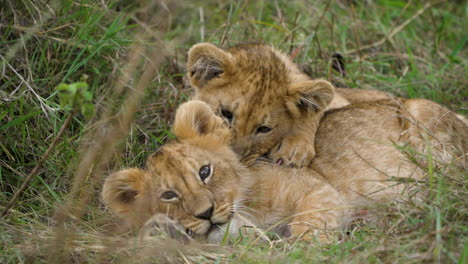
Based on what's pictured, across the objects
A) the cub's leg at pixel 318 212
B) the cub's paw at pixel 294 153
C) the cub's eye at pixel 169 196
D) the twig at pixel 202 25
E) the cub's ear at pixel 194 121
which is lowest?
the cub's leg at pixel 318 212

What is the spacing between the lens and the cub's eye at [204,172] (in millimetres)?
4087

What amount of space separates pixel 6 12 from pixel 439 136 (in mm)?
3748

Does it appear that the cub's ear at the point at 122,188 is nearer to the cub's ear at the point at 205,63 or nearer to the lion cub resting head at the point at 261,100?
the lion cub resting head at the point at 261,100

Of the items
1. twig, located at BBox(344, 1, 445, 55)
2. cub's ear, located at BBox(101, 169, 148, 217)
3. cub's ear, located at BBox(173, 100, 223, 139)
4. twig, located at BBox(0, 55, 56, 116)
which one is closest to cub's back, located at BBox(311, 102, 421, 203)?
cub's ear, located at BBox(173, 100, 223, 139)

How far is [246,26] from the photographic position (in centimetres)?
688

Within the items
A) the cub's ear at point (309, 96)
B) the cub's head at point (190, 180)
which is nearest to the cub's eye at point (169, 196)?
the cub's head at point (190, 180)

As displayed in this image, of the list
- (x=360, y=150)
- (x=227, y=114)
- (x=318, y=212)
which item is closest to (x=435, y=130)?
(x=360, y=150)

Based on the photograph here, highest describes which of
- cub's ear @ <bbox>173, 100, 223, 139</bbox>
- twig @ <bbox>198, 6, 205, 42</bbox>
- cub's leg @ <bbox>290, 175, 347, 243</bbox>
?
cub's ear @ <bbox>173, 100, 223, 139</bbox>

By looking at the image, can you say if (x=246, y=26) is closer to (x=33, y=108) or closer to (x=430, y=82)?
(x=430, y=82)

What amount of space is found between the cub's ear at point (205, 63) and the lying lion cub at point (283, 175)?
617 mm

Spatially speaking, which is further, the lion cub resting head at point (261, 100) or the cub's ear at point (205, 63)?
the cub's ear at point (205, 63)

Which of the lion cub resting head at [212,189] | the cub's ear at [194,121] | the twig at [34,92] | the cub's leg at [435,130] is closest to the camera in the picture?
the lion cub resting head at [212,189]

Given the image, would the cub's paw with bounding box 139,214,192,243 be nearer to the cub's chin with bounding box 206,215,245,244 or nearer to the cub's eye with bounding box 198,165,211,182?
the cub's chin with bounding box 206,215,245,244

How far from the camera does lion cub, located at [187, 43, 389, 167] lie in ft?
15.7
